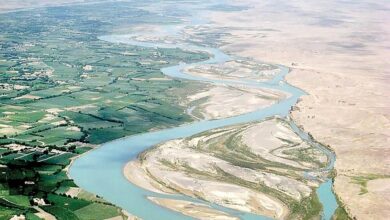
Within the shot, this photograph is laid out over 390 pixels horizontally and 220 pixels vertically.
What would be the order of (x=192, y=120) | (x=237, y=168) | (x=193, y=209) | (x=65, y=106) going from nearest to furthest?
(x=193, y=209), (x=237, y=168), (x=192, y=120), (x=65, y=106)

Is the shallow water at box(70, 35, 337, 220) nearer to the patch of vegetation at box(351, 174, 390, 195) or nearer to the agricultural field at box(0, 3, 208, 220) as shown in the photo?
the agricultural field at box(0, 3, 208, 220)

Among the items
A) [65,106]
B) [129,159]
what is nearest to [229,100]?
[65,106]

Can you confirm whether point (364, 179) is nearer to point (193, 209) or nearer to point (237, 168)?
point (237, 168)

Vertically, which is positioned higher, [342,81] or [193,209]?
[193,209]

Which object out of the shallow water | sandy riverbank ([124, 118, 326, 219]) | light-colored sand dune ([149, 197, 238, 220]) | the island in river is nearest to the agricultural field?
the island in river

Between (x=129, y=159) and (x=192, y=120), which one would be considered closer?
(x=129, y=159)

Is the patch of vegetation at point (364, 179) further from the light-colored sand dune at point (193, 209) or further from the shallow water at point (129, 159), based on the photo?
the light-colored sand dune at point (193, 209)

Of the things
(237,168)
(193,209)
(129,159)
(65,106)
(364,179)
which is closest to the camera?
(193,209)

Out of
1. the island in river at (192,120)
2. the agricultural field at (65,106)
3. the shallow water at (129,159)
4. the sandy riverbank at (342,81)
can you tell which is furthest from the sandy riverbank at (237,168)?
the agricultural field at (65,106)

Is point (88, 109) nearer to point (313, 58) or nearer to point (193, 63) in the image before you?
point (193, 63)
